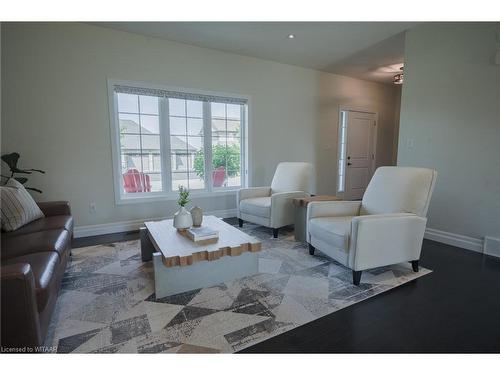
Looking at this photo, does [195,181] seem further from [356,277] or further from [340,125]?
[340,125]

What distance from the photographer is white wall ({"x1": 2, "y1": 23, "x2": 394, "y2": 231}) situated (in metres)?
2.88

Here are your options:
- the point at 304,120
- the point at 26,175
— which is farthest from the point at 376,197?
the point at 26,175

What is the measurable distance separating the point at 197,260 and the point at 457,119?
10.2 ft

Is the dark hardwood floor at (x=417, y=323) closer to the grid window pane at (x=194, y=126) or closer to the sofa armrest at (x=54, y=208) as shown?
the sofa armrest at (x=54, y=208)

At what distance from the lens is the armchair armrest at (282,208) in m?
3.12

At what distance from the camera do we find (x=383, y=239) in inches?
80.8

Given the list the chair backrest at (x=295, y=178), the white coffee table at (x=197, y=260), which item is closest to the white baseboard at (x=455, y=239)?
the chair backrest at (x=295, y=178)

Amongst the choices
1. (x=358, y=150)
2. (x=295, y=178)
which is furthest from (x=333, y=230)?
(x=358, y=150)

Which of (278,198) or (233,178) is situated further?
(233,178)

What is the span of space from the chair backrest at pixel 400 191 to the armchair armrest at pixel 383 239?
0.14m

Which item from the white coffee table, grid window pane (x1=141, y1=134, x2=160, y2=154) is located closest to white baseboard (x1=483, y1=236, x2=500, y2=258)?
the white coffee table

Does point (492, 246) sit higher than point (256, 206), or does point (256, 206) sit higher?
point (256, 206)

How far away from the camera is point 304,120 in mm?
4824
